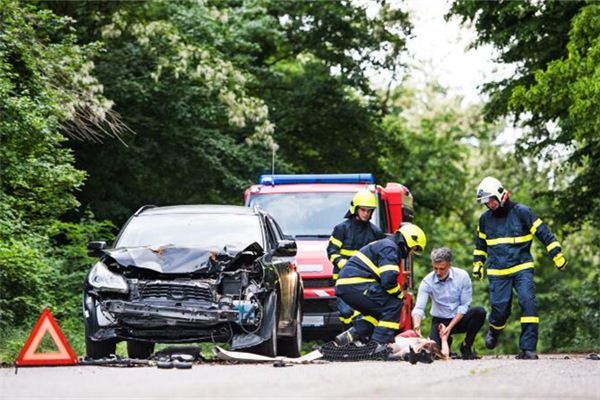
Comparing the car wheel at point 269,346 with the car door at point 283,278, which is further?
the car door at point 283,278

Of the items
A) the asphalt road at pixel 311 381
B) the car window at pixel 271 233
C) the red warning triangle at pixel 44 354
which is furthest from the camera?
the car window at pixel 271 233

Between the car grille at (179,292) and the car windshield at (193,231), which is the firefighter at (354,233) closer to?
the car windshield at (193,231)

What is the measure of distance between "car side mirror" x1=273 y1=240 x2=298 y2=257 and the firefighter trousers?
8.14 ft

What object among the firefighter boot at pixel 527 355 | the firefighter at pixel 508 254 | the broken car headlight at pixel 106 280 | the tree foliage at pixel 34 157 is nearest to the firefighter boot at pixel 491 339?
the firefighter at pixel 508 254

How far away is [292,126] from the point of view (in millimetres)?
35500

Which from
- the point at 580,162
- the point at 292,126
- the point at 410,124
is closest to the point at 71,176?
the point at 580,162

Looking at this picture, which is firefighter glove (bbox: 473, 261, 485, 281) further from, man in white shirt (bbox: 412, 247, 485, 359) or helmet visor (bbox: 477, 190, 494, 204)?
helmet visor (bbox: 477, 190, 494, 204)

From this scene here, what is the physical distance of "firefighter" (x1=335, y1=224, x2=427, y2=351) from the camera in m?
→ 14.0

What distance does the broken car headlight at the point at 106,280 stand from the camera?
12984 mm

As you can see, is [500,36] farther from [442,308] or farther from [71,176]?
[442,308]

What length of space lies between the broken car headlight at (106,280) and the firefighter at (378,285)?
7.77ft

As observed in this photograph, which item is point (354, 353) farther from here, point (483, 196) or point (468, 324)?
point (483, 196)

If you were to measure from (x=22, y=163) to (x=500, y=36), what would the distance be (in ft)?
33.7

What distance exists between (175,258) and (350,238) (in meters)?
3.77
